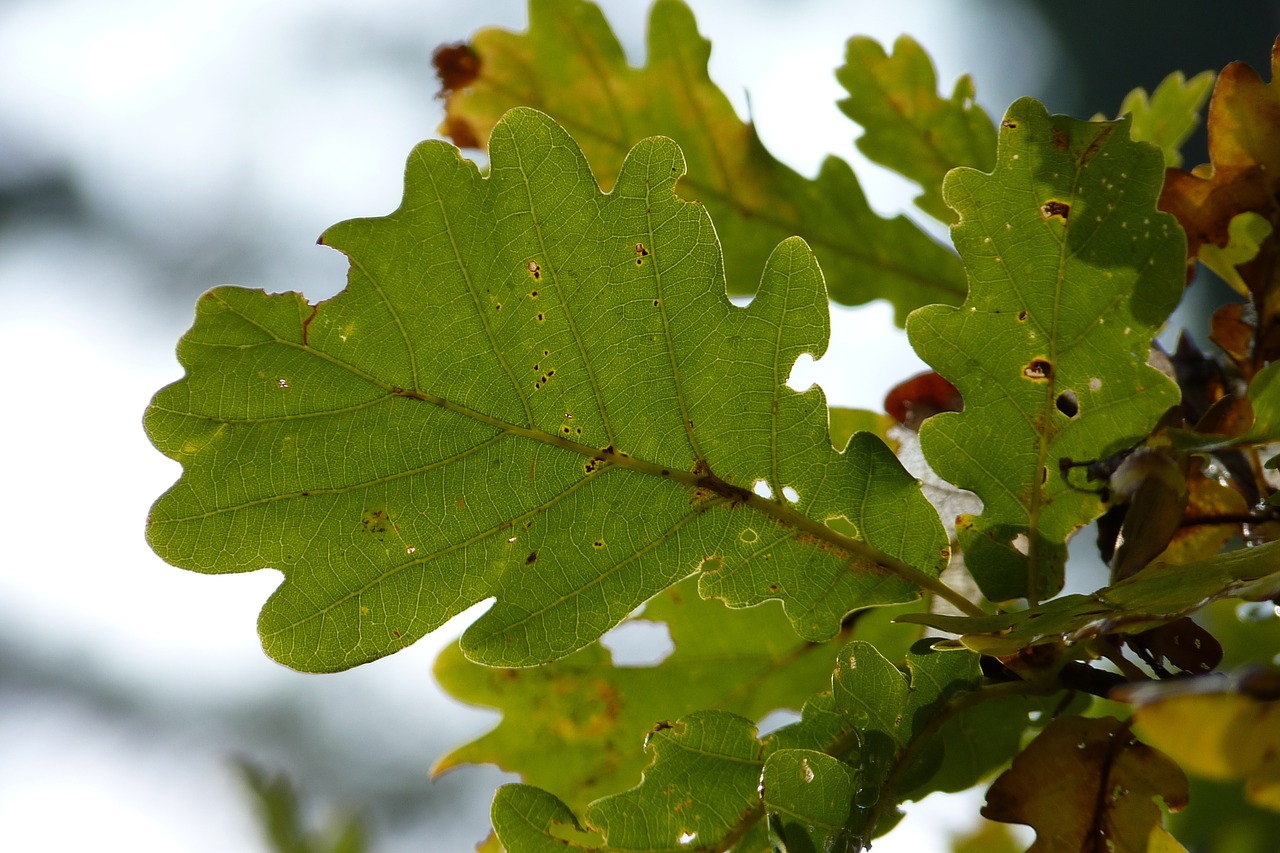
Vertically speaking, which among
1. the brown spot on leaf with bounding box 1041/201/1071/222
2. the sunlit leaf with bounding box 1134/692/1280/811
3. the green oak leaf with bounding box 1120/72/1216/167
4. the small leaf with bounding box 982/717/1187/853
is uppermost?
the green oak leaf with bounding box 1120/72/1216/167

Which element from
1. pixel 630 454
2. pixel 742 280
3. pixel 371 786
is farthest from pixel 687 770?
pixel 371 786

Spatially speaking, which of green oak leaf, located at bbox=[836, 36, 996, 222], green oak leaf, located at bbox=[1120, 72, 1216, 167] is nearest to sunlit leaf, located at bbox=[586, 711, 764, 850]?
green oak leaf, located at bbox=[836, 36, 996, 222]

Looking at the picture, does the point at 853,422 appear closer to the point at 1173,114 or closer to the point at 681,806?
the point at 681,806

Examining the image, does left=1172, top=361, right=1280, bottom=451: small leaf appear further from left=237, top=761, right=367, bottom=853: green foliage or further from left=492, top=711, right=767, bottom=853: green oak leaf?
left=237, top=761, right=367, bottom=853: green foliage

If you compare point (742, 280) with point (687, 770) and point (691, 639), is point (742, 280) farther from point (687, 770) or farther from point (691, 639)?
point (687, 770)

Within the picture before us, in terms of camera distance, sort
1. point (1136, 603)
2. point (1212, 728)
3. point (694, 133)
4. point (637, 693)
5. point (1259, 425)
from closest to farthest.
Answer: point (1212, 728) → point (1136, 603) → point (1259, 425) → point (637, 693) → point (694, 133)

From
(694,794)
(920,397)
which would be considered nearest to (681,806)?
(694,794)

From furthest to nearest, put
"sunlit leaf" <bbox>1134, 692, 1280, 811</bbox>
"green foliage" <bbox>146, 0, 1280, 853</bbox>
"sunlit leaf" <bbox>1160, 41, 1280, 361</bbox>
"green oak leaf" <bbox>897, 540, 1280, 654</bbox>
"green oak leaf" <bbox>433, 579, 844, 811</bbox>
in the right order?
"green oak leaf" <bbox>433, 579, 844, 811</bbox>, "sunlit leaf" <bbox>1160, 41, 1280, 361</bbox>, "green foliage" <bbox>146, 0, 1280, 853</bbox>, "green oak leaf" <bbox>897, 540, 1280, 654</bbox>, "sunlit leaf" <bbox>1134, 692, 1280, 811</bbox>

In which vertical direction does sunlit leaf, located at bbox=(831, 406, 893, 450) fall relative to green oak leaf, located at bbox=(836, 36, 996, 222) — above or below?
below
